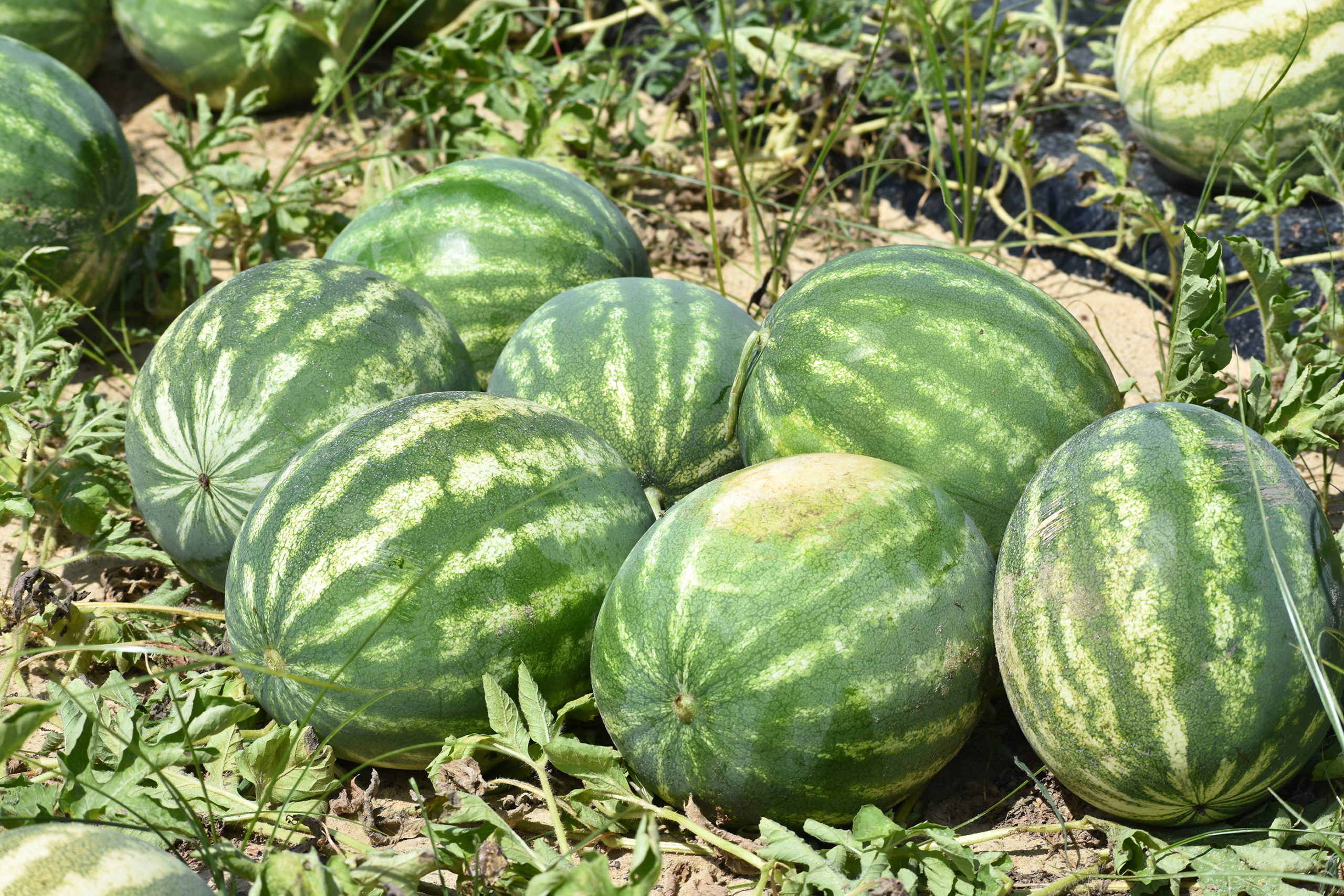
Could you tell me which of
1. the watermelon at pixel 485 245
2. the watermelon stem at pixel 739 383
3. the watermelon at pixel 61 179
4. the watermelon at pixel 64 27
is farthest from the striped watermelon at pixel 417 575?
the watermelon at pixel 64 27

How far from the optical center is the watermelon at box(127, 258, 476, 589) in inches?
97.0

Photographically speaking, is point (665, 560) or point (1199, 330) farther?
point (1199, 330)

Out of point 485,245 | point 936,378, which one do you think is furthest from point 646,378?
point 485,245

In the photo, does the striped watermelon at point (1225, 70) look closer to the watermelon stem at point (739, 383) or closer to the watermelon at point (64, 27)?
the watermelon stem at point (739, 383)

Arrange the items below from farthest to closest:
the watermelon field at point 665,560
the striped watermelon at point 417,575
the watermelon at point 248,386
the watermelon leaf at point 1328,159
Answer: the watermelon leaf at point 1328,159 < the watermelon at point 248,386 < the striped watermelon at point 417,575 < the watermelon field at point 665,560

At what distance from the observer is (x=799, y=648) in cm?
190

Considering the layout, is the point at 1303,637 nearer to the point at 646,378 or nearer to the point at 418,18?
the point at 646,378

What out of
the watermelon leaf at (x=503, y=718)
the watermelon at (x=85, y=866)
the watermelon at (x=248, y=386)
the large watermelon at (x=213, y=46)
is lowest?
the watermelon leaf at (x=503, y=718)

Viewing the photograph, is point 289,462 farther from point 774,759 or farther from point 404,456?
point 774,759

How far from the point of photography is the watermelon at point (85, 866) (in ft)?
5.06

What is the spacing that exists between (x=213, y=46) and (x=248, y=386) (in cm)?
351

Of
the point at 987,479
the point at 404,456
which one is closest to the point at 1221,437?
the point at 987,479

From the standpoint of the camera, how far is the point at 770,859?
1.90 m

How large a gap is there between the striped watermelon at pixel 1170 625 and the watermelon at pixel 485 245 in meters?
1.67
